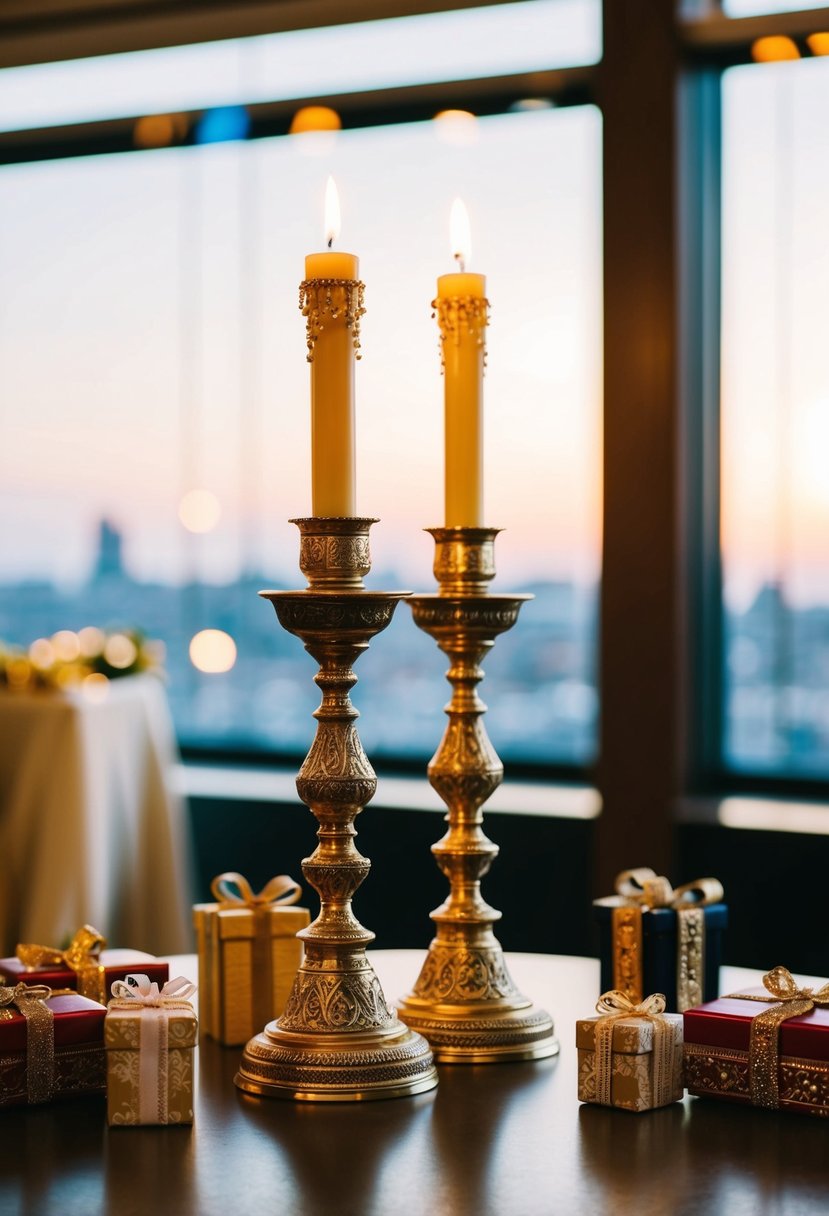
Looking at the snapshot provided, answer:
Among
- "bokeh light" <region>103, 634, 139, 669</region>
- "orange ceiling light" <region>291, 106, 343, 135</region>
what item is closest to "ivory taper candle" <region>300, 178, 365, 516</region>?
"bokeh light" <region>103, 634, 139, 669</region>

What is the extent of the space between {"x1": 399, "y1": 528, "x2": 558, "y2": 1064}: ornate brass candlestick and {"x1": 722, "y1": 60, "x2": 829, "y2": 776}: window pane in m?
2.14

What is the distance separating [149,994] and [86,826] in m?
2.22

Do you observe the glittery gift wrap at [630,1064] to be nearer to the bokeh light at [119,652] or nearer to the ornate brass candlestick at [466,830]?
the ornate brass candlestick at [466,830]

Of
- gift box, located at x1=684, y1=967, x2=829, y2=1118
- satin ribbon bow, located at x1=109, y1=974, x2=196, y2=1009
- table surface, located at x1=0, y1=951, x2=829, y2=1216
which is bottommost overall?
table surface, located at x1=0, y1=951, x2=829, y2=1216

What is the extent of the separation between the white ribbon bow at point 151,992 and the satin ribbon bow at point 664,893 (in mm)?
371

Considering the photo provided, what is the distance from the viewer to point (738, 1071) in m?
1.00

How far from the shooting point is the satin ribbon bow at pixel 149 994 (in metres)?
1.02

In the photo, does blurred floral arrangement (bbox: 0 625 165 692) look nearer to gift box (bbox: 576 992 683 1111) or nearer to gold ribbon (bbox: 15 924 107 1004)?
gold ribbon (bbox: 15 924 107 1004)

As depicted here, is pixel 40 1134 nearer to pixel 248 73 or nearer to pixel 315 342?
pixel 315 342

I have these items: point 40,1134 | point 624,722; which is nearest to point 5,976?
point 40,1134

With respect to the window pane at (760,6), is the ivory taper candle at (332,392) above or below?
below

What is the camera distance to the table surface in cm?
83

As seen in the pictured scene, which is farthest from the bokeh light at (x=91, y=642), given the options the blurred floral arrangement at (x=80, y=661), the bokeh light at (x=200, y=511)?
the bokeh light at (x=200, y=511)

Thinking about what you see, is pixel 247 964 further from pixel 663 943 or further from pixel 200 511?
pixel 200 511
